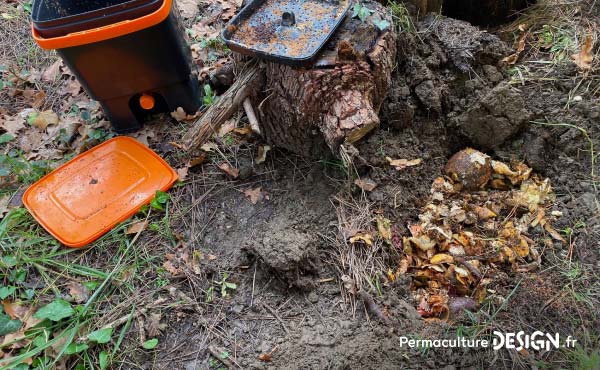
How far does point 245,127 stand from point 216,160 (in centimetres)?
27

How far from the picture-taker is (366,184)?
6.91 feet

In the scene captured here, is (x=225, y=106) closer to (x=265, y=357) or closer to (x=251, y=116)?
(x=251, y=116)

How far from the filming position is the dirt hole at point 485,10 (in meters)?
2.72

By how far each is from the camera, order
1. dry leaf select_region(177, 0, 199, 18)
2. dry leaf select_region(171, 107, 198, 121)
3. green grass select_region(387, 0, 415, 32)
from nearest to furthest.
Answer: green grass select_region(387, 0, 415, 32), dry leaf select_region(171, 107, 198, 121), dry leaf select_region(177, 0, 199, 18)

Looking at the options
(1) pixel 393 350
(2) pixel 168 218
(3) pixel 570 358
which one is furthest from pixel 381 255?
(2) pixel 168 218

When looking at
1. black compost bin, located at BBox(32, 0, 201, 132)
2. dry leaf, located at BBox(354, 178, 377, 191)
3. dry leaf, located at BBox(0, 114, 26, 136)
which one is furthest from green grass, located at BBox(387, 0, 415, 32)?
dry leaf, located at BBox(0, 114, 26, 136)

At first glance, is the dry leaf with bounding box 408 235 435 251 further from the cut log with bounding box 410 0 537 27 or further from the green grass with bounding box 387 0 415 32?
the cut log with bounding box 410 0 537 27

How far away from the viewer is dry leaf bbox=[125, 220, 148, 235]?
216cm

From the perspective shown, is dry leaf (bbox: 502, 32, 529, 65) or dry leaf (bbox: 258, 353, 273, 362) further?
dry leaf (bbox: 502, 32, 529, 65)

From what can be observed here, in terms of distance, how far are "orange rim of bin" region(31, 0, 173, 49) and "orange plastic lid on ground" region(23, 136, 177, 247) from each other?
24.9 inches

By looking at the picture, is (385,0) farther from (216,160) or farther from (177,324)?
(177,324)

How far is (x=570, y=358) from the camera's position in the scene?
1.60 meters

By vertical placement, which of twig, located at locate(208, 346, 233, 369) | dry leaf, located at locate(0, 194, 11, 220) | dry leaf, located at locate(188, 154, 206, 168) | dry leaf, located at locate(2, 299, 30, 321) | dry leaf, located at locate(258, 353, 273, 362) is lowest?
twig, located at locate(208, 346, 233, 369)

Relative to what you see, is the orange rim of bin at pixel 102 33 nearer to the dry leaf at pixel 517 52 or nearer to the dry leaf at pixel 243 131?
the dry leaf at pixel 243 131
